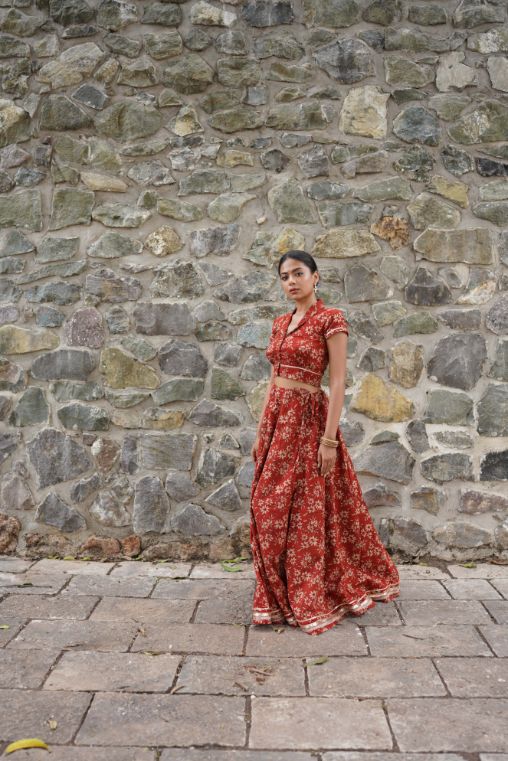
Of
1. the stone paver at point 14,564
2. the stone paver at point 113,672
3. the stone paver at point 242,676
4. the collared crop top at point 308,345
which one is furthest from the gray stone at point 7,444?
the stone paver at point 242,676

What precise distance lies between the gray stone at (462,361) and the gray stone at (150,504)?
62.4 inches

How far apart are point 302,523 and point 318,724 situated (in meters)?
0.93

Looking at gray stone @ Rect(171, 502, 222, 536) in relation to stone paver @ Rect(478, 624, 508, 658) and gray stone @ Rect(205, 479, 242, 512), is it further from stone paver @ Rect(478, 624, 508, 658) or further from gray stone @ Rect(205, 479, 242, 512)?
stone paver @ Rect(478, 624, 508, 658)

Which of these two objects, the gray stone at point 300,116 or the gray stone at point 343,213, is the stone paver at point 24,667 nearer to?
the gray stone at point 343,213

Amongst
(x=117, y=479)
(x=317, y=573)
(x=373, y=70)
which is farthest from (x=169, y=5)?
(x=317, y=573)

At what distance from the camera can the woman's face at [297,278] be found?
2.91 m

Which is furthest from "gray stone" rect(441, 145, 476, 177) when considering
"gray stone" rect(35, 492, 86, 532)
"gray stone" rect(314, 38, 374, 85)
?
"gray stone" rect(35, 492, 86, 532)

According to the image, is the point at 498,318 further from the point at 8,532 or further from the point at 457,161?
the point at 8,532

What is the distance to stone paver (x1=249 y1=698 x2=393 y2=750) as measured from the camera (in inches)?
78.1

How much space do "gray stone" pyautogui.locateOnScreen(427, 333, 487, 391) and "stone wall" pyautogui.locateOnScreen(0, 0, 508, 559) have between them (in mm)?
12

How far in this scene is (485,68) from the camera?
12.1ft

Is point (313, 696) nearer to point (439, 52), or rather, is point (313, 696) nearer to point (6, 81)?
point (439, 52)

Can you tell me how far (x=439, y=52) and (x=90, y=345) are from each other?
2460 mm

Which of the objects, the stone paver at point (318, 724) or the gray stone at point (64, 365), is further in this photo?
the gray stone at point (64, 365)
